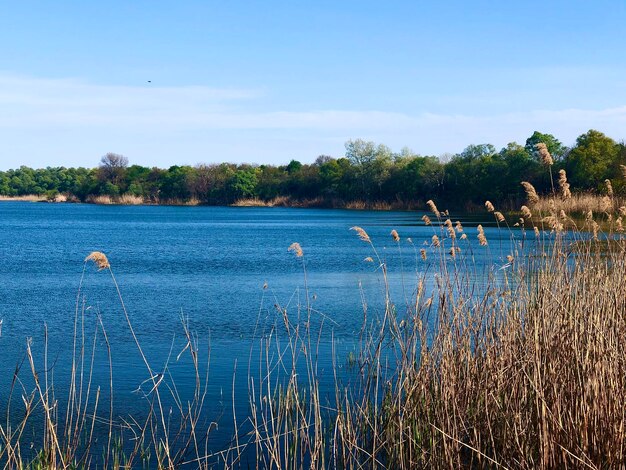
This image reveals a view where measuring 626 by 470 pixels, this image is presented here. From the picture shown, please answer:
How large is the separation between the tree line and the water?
15.9m

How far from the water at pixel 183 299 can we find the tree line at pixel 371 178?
15.9 m

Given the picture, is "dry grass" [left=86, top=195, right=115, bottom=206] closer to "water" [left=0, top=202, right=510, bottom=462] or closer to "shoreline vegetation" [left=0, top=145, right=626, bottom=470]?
"water" [left=0, top=202, right=510, bottom=462]

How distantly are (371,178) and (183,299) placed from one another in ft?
184

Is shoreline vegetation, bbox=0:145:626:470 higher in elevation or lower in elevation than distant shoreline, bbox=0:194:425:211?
lower

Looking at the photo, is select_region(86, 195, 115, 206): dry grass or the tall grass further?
select_region(86, 195, 115, 206): dry grass

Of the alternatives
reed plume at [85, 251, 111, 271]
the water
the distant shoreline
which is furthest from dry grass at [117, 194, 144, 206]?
reed plume at [85, 251, 111, 271]

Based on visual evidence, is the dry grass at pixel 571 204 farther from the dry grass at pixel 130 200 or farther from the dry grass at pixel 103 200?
the dry grass at pixel 103 200

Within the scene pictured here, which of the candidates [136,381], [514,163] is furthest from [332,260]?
[514,163]

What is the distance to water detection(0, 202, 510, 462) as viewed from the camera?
8.89m

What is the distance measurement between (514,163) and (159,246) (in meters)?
31.5

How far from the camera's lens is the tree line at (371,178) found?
45594 millimetres

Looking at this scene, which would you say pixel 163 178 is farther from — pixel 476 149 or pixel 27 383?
pixel 27 383

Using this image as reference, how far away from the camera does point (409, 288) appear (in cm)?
Result: 1578

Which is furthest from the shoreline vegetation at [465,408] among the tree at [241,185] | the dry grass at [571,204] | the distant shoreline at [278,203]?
the tree at [241,185]
